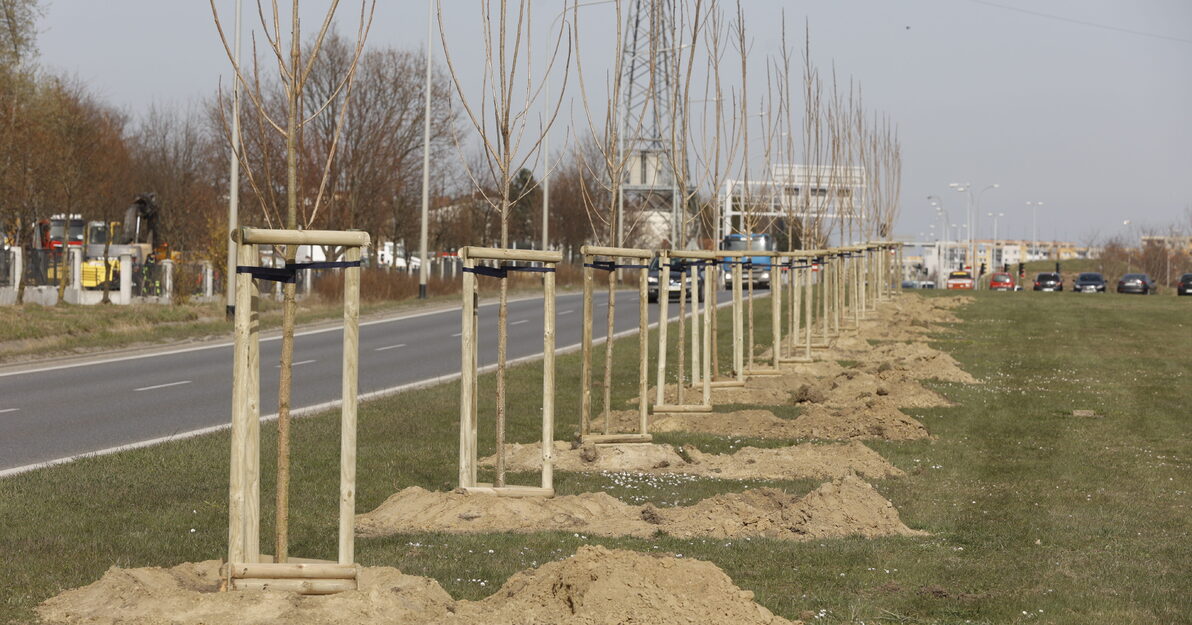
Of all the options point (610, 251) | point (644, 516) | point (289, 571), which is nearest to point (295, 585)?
point (289, 571)

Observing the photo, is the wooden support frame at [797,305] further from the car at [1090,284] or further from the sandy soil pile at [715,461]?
the car at [1090,284]

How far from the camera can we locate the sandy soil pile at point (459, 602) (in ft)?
19.9

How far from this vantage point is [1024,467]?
41.2 ft

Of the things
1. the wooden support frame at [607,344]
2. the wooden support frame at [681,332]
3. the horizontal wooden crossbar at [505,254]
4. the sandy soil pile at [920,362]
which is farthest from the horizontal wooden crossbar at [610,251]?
the sandy soil pile at [920,362]

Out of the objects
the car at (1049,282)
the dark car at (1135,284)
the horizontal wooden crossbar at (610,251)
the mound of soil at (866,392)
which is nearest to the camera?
the horizontal wooden crossbar at (610,251)

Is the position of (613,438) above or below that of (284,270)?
below

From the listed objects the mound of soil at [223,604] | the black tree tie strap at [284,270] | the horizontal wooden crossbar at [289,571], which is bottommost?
the mound of soil at [223,604]

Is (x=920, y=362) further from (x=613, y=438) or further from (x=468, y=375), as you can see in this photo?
(x=468, y=375)

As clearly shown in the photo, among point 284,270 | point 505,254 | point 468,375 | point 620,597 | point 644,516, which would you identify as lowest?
point 644,516

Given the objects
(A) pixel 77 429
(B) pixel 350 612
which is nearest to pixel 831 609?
(B) pixel 350 612

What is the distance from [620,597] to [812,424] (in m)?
9.04

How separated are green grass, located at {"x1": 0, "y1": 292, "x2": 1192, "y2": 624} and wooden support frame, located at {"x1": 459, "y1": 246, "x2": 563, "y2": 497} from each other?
32.0 inches

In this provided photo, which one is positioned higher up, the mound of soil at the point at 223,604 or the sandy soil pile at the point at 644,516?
the mound of soil at the point at 223,604

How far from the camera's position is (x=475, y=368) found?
957 cm
